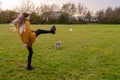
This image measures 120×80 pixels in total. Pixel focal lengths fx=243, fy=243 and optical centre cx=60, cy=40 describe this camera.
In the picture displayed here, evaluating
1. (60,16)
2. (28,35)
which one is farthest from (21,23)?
(60,16)

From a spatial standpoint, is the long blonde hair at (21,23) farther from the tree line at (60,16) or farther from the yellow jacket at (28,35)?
the tree line at (60,16)

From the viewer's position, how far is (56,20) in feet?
219

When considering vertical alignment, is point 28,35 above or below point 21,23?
below

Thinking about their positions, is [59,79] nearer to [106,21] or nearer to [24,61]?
[24,61]

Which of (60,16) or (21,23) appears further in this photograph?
(60,16)

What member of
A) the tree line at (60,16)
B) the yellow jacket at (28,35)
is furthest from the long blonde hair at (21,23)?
the tree line at (60,16)

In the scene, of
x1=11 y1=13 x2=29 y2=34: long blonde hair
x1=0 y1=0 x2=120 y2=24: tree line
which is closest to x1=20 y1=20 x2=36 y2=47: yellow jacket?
x1=11 y1=13 x2=29 y2=34: long blonde hair

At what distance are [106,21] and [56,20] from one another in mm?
14029

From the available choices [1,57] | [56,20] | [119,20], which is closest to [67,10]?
[56,20]

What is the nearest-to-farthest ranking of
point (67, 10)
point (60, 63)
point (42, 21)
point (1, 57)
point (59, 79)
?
point (59, 79) < point (60, 63) < point (1, 57) < point (42, 21) < point (67, 10)

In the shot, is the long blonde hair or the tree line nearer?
the long blonde hair

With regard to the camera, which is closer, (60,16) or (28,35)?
(28,35)

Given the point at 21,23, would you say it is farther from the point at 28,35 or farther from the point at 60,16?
the point at 60,16

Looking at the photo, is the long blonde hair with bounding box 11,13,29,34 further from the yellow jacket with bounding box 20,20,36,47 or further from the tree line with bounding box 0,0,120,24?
the tree line with bounding box 0,0,120,24
